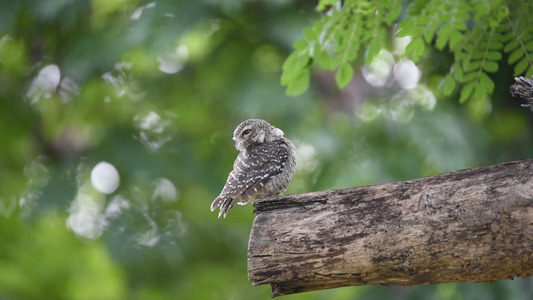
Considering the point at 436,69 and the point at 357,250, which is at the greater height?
the point at 436,69

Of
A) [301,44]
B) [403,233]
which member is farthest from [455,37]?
[403,233]

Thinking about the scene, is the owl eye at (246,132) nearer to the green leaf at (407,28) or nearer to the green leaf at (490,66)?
the green leaf at (407,28)

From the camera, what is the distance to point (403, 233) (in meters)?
4.17

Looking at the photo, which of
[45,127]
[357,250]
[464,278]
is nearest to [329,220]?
[357,250]

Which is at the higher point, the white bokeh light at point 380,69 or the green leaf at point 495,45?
the white bokeh light at point 380,69

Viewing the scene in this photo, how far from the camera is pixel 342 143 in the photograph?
10047 mm

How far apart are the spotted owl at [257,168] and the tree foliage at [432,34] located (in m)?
0.53

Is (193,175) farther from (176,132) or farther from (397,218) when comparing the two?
(397,218)

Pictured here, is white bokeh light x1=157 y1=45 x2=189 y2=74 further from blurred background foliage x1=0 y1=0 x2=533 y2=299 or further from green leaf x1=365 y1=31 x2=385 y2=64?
green leaf x1=365 y1=31 x2=385 y2=64

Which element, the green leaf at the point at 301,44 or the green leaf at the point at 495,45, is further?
the green leaf at the point at 301,44

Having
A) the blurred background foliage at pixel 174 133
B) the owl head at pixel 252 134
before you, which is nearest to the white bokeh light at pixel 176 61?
the blurred background foliage at pixel 174 133

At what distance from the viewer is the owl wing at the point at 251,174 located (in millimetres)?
5723

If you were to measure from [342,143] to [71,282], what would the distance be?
184 inches

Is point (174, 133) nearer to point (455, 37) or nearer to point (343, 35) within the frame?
point (343, 35)
